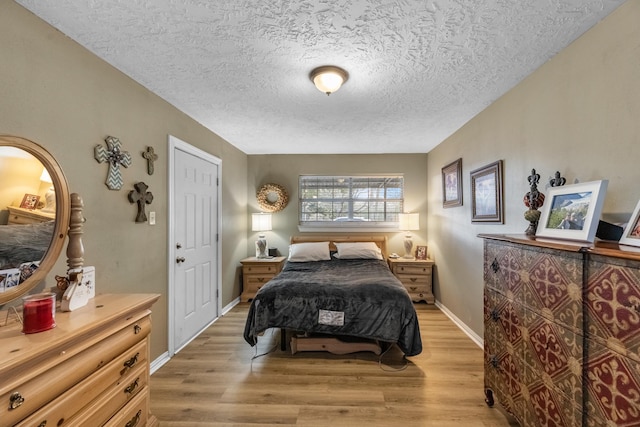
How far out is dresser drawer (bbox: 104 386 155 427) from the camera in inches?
54.2

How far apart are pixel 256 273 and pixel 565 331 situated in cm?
360

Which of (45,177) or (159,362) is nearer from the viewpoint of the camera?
(45,177)

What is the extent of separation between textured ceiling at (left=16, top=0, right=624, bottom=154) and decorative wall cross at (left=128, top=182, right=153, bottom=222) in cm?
84

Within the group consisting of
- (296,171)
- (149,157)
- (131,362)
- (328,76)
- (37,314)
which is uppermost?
(328,76)


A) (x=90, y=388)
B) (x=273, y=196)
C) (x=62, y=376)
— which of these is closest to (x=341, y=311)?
(x=90, y=388)

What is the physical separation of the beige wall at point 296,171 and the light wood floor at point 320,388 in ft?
6.83

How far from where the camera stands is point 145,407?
5.20 feet

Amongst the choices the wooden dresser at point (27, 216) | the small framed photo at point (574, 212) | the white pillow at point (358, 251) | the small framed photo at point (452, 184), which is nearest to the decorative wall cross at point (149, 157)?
the wooden dresser at point (27, 216)

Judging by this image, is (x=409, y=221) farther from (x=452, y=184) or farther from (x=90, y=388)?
(x=90, y=388)

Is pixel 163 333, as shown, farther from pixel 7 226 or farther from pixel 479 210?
pixel 479 210

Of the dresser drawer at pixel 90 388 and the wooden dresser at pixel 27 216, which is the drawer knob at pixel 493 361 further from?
the wooden dresser at pixel 27 216

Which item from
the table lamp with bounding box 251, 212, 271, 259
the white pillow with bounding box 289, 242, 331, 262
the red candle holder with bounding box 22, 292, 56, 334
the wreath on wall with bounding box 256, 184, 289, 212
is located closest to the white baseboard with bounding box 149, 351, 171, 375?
the red candle holder with bounding box 22, 292, 56, 334

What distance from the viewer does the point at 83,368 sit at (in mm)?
1178

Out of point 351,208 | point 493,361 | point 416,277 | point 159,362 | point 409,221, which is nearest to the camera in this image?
point 493,361
